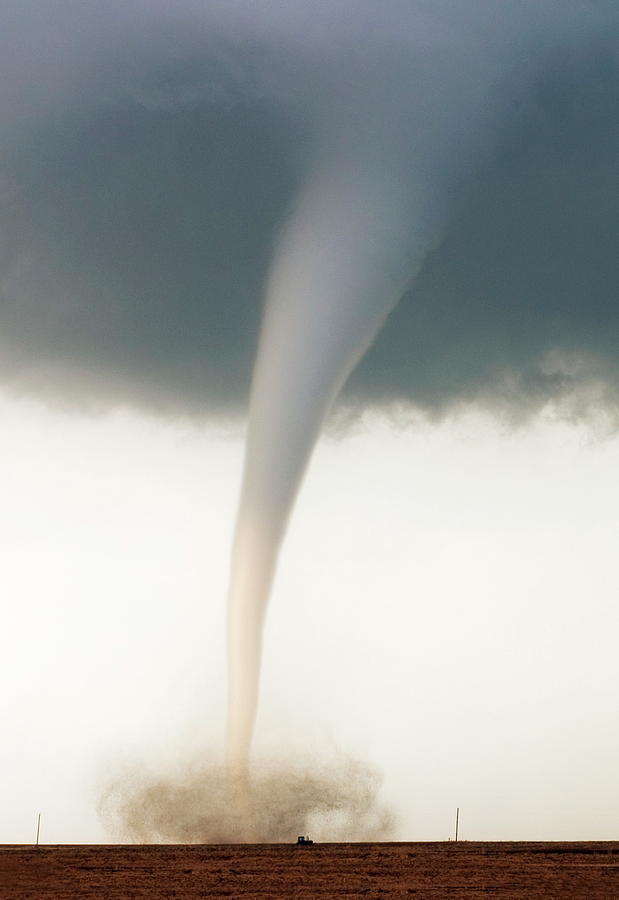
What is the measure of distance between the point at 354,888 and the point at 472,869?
10131 millimetres

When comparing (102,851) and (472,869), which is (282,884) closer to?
(472,869)

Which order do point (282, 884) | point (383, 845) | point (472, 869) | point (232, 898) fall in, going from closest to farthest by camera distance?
point (232, 898)
point (282, 884)
point (472, 869)
point (383, 845)

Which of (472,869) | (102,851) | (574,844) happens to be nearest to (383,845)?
(574,844)

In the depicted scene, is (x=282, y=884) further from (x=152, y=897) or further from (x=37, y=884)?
(x=37, y=884)

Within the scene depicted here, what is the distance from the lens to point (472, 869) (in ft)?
201

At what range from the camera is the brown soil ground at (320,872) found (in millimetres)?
51625

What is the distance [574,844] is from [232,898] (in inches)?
1464

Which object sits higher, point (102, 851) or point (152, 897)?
point (102, 851)

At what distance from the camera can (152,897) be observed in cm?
5075

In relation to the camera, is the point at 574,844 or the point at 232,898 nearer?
the point at 232,898

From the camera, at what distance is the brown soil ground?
51.6 metres

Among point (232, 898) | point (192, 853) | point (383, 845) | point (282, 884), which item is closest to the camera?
point (232, 898)

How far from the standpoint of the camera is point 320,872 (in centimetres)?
6031

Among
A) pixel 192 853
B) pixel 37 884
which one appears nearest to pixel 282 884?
pixel 37 884
